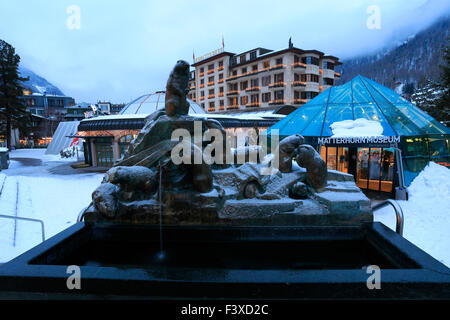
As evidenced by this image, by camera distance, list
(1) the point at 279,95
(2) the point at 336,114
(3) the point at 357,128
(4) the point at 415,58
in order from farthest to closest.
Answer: (1) the point at 279,95
(4) the point at 415,58
(2) the point at 336,114
(3) the point at 357,128

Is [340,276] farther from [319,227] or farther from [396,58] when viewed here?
[396,58]

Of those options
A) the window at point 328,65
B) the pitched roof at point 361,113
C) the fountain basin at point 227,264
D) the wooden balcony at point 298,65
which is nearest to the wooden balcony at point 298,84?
the wooden balcony at point 298,65

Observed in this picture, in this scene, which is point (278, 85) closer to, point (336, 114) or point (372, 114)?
point (336, 114)

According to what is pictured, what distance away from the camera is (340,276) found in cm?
261

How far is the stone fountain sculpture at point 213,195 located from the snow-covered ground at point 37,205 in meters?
3.15

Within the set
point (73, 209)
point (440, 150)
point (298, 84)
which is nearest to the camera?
point (73, 209)

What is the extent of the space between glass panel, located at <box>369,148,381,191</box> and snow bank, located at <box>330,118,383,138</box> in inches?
81.9

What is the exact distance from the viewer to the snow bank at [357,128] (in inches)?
384

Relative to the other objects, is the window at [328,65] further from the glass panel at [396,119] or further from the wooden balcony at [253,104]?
the glass panel at [396,119]

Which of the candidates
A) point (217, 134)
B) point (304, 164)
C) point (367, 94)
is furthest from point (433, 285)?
point (367, 94)

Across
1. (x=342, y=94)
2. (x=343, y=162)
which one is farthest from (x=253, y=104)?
(x=343, y=162)

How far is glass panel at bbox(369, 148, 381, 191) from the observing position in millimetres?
11539

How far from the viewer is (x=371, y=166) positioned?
38.7 feet

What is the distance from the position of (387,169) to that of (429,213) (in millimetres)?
4589
